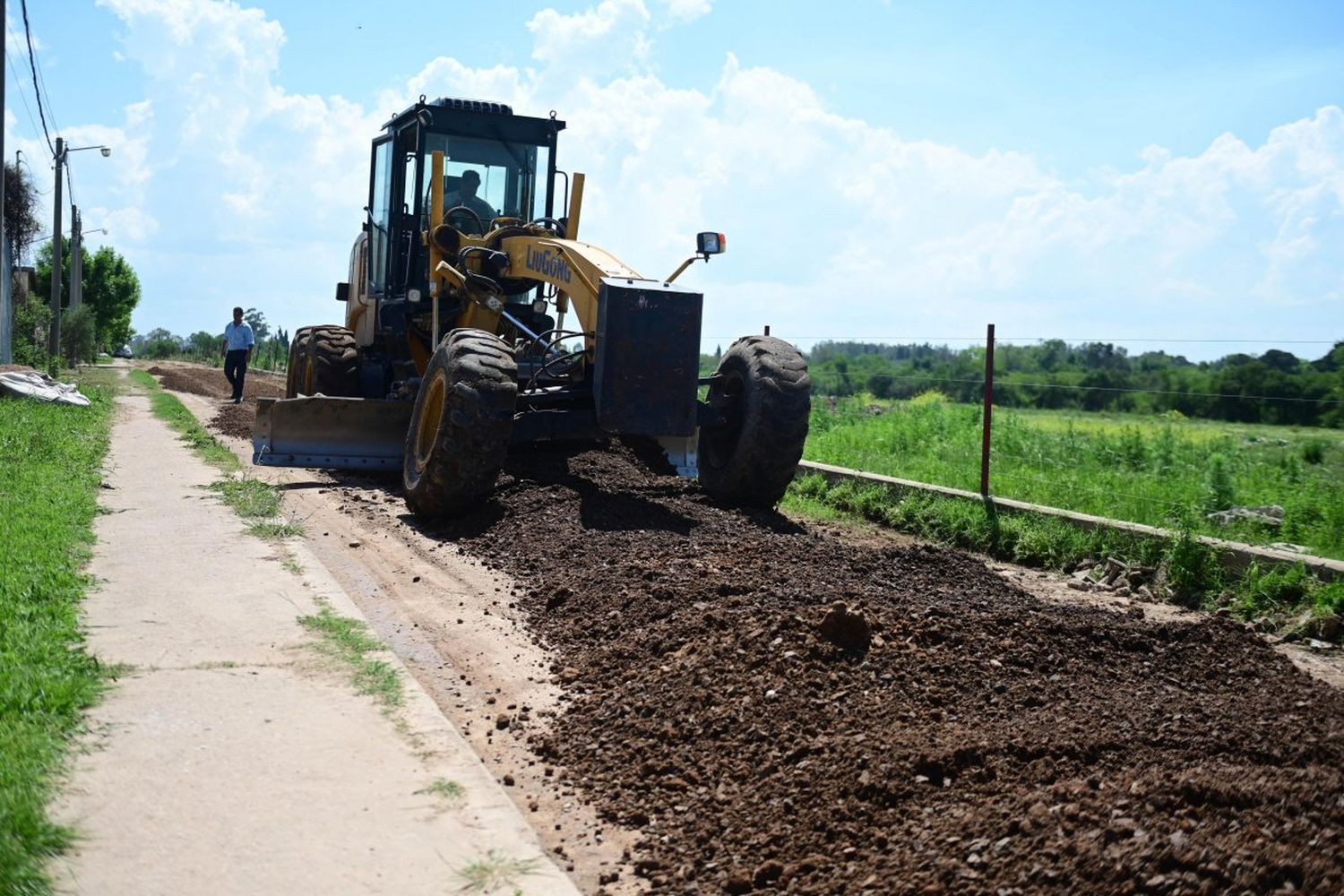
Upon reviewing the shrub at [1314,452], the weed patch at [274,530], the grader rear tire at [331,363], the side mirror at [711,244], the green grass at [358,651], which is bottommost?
the green grass at [358,651]

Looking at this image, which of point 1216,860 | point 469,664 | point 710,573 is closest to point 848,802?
point 1216,860

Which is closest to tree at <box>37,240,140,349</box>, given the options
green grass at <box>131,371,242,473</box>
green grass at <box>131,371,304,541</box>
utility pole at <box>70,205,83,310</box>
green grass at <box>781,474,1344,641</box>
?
utility pole at <box>70,205,83,310</box>

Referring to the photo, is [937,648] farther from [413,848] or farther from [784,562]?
[413,848]

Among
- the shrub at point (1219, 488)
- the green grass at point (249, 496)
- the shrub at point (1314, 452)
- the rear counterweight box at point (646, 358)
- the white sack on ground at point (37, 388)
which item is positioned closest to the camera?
the rear counterweight box at point (646, 358)

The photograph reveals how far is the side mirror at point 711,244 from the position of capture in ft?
31.5

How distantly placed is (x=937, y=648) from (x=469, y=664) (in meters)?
2.19

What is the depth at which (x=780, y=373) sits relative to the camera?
9398mm

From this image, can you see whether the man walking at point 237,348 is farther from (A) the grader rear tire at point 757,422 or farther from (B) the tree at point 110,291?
(B) the tree at point 110,291

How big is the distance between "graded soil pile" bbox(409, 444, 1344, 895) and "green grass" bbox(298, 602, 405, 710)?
522mm

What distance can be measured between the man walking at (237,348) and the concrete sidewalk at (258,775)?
653 inches

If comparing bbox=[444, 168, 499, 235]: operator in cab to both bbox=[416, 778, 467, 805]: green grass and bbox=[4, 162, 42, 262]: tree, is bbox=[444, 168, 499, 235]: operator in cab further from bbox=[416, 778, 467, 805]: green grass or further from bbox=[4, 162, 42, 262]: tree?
bbox=[4, 162, 42, 262]: tree

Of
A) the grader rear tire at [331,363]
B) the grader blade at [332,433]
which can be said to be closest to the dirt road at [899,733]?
the grader blade at [332,433]

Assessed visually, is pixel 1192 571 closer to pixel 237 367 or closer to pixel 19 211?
pixel 237 367

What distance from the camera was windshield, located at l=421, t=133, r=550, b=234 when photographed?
38.0 feet
